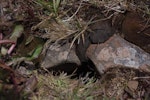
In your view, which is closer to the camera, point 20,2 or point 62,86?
point 62,86

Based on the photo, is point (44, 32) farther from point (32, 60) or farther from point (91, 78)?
point (91, 78)

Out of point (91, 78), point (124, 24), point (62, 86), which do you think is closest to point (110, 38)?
point (124, 24)

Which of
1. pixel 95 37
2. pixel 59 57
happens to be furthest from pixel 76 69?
pixel 95 37

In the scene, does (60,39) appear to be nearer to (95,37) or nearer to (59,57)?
(59,57)

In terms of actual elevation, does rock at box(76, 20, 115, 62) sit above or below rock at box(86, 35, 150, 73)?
above

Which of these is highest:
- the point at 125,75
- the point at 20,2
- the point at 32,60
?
the point at 20,2

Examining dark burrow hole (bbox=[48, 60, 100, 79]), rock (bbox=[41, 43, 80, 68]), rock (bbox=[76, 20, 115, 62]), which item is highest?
rock (bbox=[76, 20, 115, 62])
